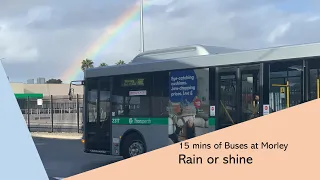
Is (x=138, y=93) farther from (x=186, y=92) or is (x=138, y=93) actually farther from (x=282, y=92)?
(x=282, y=92)

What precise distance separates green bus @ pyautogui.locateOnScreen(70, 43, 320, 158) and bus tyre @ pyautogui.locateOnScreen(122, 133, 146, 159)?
0.10ft

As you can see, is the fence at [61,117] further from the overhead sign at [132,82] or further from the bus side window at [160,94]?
the bus side window at [160,94]

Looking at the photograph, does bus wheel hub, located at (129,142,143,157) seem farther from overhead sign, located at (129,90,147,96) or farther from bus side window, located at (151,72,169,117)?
overhead sign, located at (129,90,147,96)

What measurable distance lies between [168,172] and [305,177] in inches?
86.8

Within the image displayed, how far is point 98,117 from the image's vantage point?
14.7 m

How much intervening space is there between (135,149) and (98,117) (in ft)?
6.25

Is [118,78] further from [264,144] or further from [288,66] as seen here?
[264,144]

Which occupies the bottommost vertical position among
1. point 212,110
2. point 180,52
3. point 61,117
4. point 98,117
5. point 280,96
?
point 61,117

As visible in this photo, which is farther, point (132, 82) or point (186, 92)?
point (132, 82)

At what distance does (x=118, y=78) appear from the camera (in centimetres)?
1418

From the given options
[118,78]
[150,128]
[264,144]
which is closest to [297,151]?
[264,144]

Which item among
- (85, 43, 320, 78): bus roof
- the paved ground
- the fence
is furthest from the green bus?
the fence

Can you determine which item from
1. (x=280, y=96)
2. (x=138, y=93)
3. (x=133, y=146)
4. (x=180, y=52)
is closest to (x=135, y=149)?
(x=133, y=146)

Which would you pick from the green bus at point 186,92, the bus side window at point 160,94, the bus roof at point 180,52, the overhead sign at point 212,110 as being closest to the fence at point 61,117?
the green bus at point 186,92
